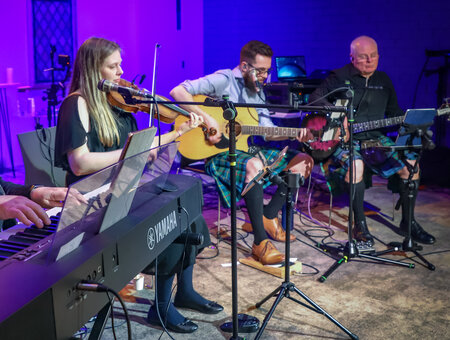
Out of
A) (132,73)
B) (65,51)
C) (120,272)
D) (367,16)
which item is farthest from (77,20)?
(120,272)

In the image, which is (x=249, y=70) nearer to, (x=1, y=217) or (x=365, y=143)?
(x=365, y=143)

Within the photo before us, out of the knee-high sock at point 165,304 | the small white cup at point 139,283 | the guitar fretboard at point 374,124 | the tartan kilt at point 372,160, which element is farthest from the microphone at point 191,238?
the guitar fretboard at point 374,124

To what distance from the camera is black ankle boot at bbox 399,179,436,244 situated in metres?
3.84

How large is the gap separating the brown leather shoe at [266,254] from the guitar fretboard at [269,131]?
2.60ft

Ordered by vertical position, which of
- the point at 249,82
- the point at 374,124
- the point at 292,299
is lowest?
the point at 292,299

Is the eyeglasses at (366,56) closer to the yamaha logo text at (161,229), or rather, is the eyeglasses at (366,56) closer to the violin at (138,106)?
the violin at (138,106)

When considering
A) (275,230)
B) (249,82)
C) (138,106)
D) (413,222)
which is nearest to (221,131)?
(249,82)

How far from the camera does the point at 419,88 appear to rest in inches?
262

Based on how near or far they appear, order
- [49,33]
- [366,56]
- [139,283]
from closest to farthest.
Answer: [139,283] → [366,56] → [49,33]

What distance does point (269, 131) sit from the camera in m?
3.76

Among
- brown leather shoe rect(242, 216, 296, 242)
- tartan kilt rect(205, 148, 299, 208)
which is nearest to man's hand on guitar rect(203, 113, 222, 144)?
tartan kilt rect(205, 148, 299, 208)

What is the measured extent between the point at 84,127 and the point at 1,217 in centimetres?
97

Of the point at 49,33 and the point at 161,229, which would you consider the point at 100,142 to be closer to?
the point at 161,229

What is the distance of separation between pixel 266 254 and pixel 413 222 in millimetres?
1324
